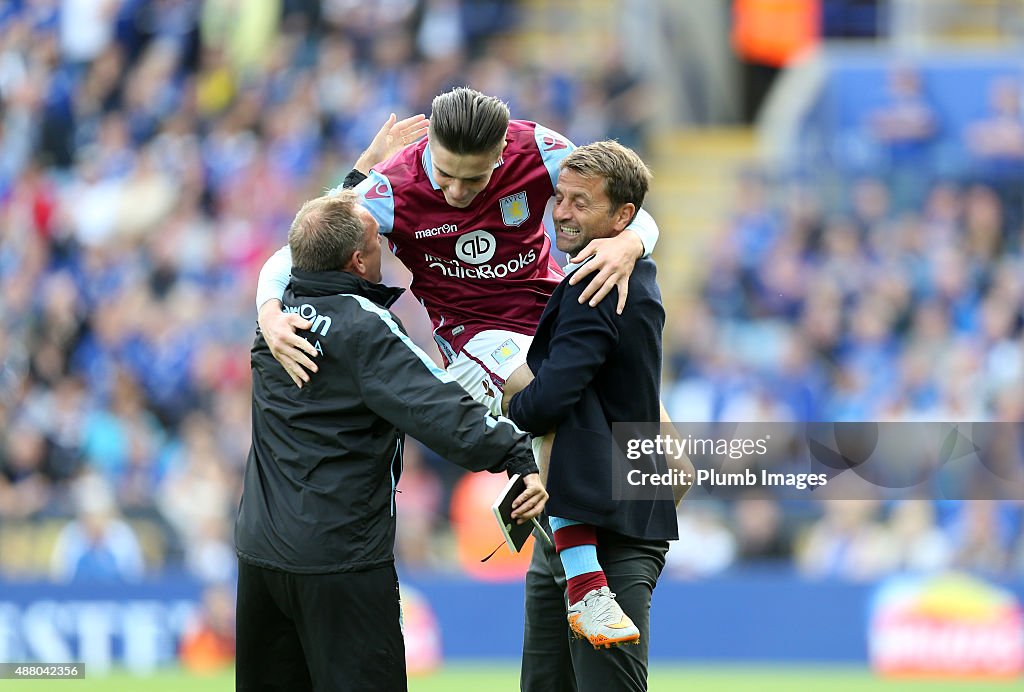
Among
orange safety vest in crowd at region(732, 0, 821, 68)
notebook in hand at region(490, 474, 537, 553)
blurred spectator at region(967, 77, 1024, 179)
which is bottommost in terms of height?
notebook in hand at region(490, 474, 537, 553)

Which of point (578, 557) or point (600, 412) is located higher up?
point (600, 412)

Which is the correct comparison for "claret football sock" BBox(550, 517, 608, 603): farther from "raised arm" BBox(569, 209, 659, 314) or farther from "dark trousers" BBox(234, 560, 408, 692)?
"raised arm" BBox(569, 209, 659, 314)

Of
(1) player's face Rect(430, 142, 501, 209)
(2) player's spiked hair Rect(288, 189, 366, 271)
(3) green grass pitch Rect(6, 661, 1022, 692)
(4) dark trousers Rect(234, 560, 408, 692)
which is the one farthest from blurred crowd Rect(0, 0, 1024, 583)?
(2) player's spiked hair Rect(288, 189, 366, 271)

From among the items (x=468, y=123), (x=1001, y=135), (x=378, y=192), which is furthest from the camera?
(x=1001, y=135)

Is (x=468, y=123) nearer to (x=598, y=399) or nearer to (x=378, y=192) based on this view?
(x=378, y=192)

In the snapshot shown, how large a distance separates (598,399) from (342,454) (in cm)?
93

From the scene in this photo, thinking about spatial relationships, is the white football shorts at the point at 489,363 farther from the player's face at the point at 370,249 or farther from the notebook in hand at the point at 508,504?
the notebook in hand at the point at 508,504

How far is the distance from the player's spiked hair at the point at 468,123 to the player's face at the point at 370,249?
397 millimetres

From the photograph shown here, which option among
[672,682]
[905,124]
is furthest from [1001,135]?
[672,682]

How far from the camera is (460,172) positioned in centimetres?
604

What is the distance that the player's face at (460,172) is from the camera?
19.7ft

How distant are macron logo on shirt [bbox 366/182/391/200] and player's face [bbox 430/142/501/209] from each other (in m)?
0.31

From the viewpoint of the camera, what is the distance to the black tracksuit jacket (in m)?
5.57

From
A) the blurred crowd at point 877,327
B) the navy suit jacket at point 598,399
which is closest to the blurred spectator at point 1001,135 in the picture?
the blurred crowd at point 877,327
